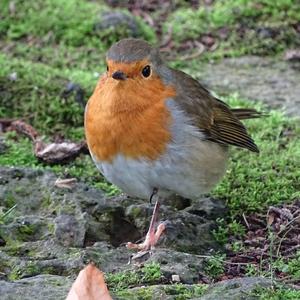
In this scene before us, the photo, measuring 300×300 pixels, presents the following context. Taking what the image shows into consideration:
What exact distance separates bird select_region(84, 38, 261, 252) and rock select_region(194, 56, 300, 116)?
1925mm

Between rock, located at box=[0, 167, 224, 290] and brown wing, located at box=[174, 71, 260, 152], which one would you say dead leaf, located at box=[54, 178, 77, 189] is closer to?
rock, located at box=[0, 167, 224, 290]

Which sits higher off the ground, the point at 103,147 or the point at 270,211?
the point at 103,147

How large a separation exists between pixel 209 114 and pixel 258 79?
206 cm

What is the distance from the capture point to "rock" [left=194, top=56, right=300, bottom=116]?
6.78 m

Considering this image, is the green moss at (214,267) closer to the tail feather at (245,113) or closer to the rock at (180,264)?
the rock at (180,264)

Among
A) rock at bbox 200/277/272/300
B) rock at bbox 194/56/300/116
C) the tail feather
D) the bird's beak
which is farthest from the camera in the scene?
rock at bbox 194/56/300/116

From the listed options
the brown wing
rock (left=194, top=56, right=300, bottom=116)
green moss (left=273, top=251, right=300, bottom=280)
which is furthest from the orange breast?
rock (left=194, top=56, right=300, bottom=116)

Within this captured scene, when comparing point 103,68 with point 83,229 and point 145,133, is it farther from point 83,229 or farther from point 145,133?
point 83,229

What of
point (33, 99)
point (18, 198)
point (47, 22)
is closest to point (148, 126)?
point (18, 198)

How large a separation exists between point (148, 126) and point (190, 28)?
369 cm

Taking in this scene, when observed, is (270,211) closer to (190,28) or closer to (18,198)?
(18,198)

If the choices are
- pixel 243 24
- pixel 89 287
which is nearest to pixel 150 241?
pixel 89 287

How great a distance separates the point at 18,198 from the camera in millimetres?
4750

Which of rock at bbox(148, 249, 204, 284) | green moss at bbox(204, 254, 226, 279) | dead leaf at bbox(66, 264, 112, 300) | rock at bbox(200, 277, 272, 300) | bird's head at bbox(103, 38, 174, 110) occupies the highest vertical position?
bird's head at bbox(103, 38, 174, 110)
